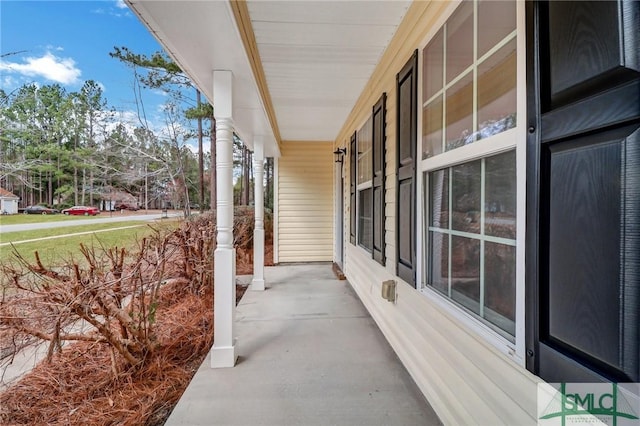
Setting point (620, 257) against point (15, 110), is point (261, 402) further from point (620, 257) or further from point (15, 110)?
point (15, 110)

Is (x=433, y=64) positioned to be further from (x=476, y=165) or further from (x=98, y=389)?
(x=98, y=389)

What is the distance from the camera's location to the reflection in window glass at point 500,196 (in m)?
1.20

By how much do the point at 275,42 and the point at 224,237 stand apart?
1802mm

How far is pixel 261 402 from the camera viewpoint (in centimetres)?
193

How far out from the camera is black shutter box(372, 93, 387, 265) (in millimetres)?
2982

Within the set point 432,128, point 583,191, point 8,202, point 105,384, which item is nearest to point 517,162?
point 583,191

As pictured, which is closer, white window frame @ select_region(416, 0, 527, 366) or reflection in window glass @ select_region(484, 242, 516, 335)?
white window frame @ select_region(416, 0, 527, 366)

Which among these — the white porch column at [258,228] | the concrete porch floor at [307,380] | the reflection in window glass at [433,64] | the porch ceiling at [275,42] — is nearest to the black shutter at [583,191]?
the reflection in window glass at [433,64]

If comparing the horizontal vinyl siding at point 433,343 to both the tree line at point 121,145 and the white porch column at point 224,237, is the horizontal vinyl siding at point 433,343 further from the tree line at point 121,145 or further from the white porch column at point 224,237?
the tree line at point 121,145

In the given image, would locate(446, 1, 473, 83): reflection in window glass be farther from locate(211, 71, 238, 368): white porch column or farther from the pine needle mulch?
the pine needle mulch

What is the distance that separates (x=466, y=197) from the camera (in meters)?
1.57

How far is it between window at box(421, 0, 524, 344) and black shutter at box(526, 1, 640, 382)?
0.60 ft

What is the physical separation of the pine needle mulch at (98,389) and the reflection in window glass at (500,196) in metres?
2.24

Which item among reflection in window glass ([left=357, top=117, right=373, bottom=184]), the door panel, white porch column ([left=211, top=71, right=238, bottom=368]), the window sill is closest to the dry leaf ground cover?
white porch column ([left=211, top=71, right=238, bottom=368])
